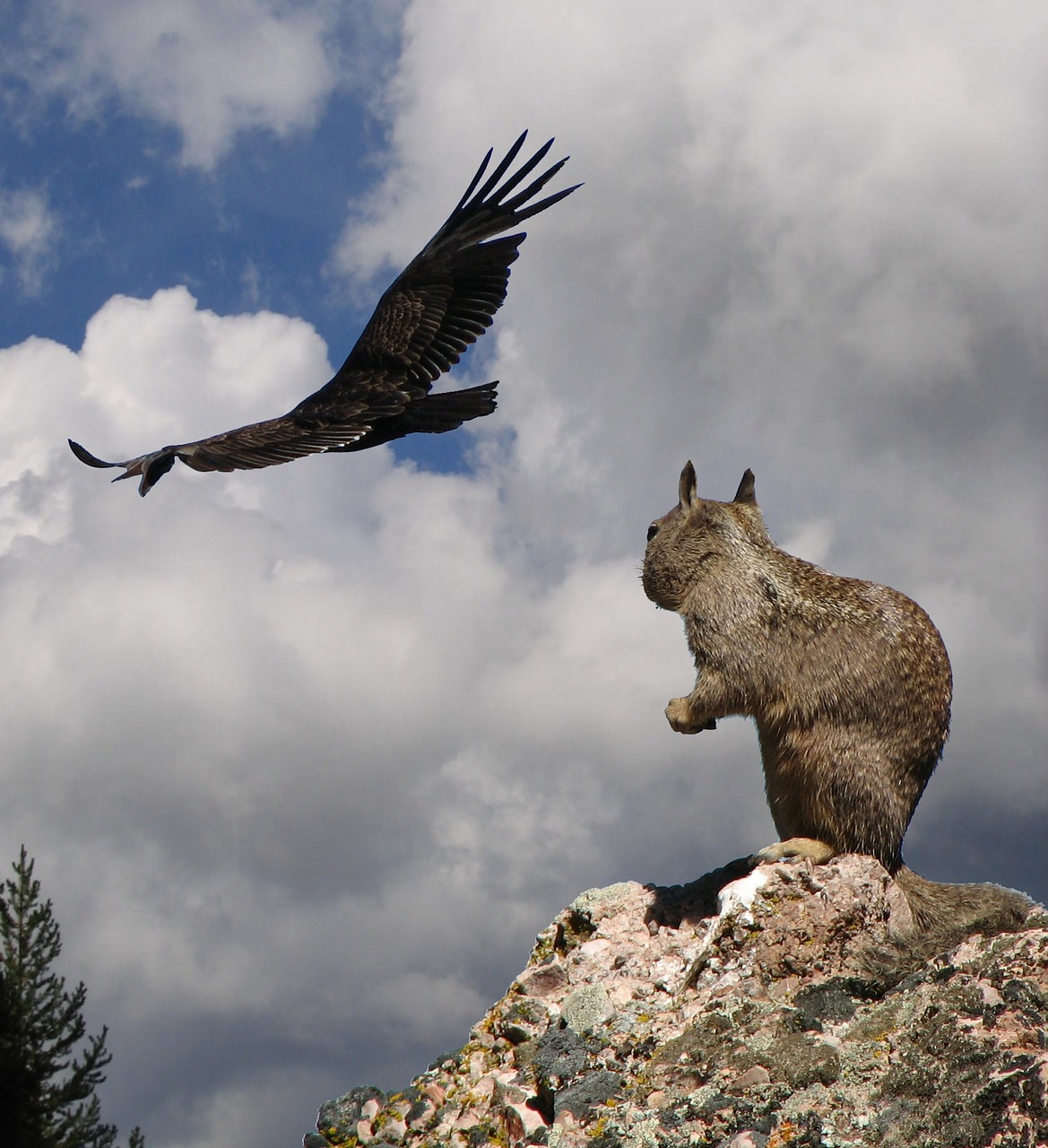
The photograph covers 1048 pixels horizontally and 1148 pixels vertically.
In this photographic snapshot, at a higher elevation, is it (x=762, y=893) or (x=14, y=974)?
(x=14, y=974)

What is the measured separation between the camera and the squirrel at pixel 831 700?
7.26 metres

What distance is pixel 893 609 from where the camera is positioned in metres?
7.68

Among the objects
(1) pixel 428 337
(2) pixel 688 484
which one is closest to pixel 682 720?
(2) pixel 688 484

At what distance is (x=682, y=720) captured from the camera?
766cm

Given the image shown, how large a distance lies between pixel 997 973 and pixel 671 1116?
1556 millimetres

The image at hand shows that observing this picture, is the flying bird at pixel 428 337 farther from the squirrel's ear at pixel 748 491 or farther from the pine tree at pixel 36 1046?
the pine tree at pixel 36 1046

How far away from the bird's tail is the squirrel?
10.3 feet

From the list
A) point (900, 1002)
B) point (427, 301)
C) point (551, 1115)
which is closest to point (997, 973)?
point (900, 1002)

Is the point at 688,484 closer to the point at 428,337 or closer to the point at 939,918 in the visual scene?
the point at 939,918

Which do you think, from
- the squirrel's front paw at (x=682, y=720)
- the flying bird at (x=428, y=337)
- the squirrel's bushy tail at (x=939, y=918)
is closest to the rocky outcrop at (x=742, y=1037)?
the squirrel's bushy tail at (x=939, y=918)

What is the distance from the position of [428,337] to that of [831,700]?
17.5ft

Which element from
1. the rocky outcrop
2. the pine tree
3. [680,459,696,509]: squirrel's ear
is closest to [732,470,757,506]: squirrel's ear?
[680,459,696,509]: squirrel's ear

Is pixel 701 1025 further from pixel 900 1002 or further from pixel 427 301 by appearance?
pixel 427 301

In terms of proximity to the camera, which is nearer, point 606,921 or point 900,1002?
point 900,1002
